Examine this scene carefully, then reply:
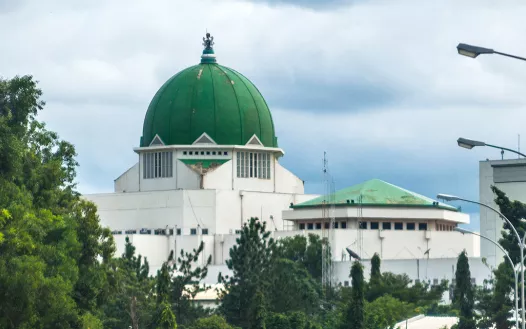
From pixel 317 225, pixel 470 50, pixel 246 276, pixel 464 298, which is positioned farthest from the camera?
pixel 317 225

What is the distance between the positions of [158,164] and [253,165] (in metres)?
6.51

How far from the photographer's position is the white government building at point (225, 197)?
12706cm

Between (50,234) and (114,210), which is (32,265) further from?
(114,210)

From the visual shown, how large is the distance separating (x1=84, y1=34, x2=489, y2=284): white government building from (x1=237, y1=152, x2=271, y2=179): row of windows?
0.07m

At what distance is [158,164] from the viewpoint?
133625mm

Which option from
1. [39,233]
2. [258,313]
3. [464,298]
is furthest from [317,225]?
[39,233]

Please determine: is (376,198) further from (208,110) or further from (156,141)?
(156,141)

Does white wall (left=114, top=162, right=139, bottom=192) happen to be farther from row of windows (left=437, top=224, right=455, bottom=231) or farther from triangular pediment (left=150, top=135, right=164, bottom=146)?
row of windows (left=437, top=224, right=455, bottom=231)

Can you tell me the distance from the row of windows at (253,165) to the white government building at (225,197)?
0.07 meters

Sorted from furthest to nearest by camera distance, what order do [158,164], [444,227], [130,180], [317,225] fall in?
1. [130,180]
2. [158,164]
3. [444,227]
4. [317,225]

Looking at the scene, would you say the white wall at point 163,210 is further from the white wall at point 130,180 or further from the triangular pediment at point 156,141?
the triangular pediment at point 156,141

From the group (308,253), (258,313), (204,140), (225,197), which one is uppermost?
(204,140)

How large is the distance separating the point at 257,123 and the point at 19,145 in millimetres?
58884

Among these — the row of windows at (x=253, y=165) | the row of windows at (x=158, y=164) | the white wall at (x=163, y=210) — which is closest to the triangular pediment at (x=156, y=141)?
the row of windows at (x=158, y=164)
